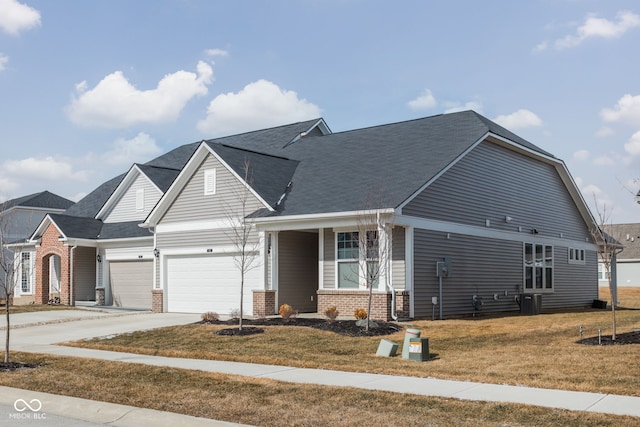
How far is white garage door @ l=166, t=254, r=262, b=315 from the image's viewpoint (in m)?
24.0

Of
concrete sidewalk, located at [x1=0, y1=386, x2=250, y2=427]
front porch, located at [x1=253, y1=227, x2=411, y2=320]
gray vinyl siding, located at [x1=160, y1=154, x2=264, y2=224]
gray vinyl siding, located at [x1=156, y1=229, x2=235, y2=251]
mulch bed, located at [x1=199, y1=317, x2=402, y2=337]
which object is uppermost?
gray vinyl siding, located at [x1=160, y1=154, x2=264, y2=224]

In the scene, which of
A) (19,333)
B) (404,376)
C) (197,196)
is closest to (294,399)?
(404,376)

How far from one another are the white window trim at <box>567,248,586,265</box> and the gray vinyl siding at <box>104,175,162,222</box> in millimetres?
18064

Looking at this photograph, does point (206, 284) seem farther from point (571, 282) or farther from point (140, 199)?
point (571, 282)

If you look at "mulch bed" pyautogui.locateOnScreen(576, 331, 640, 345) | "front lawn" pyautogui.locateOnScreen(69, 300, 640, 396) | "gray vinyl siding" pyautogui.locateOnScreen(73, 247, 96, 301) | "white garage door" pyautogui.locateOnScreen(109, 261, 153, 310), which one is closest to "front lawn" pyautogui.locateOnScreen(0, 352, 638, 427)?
"front lawn" pyautogui.locateOnScreen(69, 300, 640, 396)

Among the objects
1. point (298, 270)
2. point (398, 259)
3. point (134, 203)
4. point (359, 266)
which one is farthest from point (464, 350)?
point (134, 203)

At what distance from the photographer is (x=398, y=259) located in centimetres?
2081

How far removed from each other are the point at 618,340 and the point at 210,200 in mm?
14820

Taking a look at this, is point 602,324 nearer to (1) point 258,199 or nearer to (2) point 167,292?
(1) point 258,199

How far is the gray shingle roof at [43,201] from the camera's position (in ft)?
157

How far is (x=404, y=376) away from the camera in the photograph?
39.0ft

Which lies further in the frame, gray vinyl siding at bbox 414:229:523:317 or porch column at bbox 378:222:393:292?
gray vinyl siding at bbox 414:229:523:317

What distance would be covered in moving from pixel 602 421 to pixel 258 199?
53.3 feet

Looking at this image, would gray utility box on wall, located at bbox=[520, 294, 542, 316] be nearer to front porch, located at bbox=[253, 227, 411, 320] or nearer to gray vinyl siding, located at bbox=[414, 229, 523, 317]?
gray vinyl siding, located at bbox=[414, 229, 523, 317]
